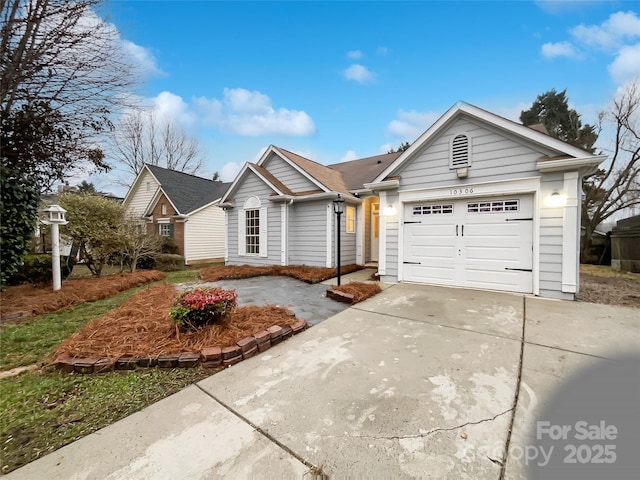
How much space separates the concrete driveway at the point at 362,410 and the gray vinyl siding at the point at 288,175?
6801 millimetres

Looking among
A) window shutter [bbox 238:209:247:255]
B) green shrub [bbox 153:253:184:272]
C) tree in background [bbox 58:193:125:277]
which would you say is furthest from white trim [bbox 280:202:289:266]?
green shrub [bbox 153:253:184:272]

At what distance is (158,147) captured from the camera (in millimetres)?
23172

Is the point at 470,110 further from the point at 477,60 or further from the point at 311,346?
the point at 311,346

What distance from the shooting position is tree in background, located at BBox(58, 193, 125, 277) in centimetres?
793

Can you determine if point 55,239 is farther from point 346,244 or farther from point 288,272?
point 346,244

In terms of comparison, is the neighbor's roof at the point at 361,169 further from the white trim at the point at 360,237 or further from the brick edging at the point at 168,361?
the brick edging at the point at 168,361

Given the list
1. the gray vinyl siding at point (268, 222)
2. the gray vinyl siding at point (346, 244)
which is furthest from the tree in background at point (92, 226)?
the gray vinyl siding at point (346, 244)

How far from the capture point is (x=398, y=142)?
26250 mm

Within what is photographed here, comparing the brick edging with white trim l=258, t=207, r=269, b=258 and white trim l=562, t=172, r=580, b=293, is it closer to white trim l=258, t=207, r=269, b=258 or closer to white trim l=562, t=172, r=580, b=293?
white trim l=562, t=172, r=580, b=293

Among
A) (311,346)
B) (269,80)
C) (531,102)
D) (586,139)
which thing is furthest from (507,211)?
(531,102)

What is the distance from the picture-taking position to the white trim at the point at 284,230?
9.60 meters

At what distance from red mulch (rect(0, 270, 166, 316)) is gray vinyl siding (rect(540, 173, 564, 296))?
9.90m

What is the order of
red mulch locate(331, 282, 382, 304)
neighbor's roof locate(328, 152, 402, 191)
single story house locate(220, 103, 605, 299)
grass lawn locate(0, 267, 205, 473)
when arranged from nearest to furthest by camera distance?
grass lawn locate(0, 267, 205, 473), single story house locate(220, 103, 605, 299), red mulch locate(331, 282, 382, 304), neighbor's roof locate(328, 152, 402, 191)

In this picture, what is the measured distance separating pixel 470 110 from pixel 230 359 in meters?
7.06
